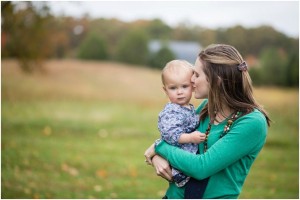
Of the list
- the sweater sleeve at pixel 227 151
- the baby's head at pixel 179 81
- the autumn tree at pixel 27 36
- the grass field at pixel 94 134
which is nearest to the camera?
the sweater sleeve at pixel 227 151

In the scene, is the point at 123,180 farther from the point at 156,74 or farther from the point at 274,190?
the point at 156,74

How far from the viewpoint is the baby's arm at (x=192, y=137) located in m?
2.50

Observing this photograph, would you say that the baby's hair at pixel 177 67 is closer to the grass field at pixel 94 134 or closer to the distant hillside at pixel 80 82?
the grass field at pixel 94 134

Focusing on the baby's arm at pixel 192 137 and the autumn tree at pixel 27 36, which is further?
the autumn tree at pixel 27 36

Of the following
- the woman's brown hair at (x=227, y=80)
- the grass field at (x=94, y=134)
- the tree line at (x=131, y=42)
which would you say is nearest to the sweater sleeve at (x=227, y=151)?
the woman's brown hair at (x=227, y=80)

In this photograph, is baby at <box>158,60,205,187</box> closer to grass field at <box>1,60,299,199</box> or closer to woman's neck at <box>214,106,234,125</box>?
woman's neck at <box>214,106,234,125</box>

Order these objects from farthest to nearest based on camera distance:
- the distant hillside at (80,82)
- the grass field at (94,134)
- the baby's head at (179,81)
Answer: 1. the distant hillside at (80,82)
2. the grass field at (94,134)
3. the baby's head at (179,81)

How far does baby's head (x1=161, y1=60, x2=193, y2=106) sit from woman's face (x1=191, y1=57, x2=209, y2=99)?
107 millimetres

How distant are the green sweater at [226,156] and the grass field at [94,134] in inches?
160

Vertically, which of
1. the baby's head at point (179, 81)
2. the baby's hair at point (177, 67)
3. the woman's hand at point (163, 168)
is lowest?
the woman's hand at point (163, 168)

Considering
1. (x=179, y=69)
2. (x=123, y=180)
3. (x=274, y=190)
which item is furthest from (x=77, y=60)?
(x=179, y=69)

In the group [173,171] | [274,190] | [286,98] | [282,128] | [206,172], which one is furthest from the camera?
[286,98]

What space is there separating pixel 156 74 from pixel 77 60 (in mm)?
2219

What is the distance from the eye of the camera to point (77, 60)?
13781 mm
